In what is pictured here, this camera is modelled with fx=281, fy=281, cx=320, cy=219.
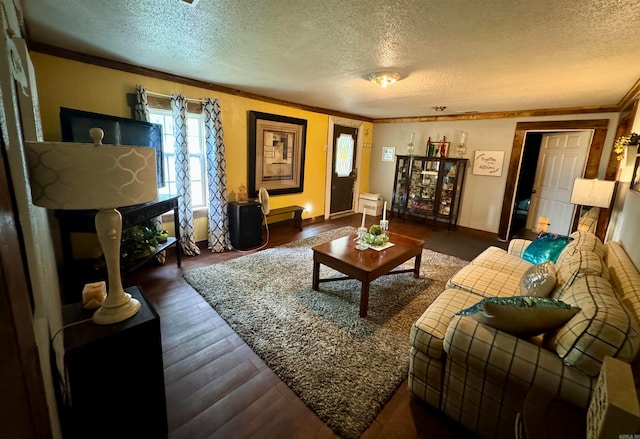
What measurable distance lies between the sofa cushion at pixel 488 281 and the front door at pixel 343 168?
3716 millimetres

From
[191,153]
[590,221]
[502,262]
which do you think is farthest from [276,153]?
[590,221]

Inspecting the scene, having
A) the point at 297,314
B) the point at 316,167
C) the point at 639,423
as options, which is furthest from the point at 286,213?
the point at 639,423

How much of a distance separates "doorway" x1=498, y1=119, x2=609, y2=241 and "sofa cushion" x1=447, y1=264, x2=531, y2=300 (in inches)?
98.5

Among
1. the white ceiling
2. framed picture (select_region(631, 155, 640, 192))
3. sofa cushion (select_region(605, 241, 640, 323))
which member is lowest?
sofa cushion (select_region(605, 241, 640, 323))

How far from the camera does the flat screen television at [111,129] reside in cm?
243

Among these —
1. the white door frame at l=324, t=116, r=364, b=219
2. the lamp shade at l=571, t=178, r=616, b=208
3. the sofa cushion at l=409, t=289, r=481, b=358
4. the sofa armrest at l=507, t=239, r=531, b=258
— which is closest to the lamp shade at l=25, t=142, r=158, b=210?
the sofa cushion at l=409, t=289, r=481, b=358

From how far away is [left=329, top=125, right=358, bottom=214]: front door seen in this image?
5781 millimetres

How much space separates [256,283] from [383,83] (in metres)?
2.44

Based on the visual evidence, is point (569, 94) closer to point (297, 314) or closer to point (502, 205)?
point (502, 205)

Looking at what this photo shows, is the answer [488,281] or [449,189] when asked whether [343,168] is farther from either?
[488,281]

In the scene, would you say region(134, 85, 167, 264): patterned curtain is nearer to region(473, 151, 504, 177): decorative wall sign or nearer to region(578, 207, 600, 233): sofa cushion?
region(578, 207, 600, 233): sofa cushion

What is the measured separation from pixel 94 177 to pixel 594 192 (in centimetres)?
437

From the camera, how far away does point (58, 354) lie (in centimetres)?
103

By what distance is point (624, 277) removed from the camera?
166cm
